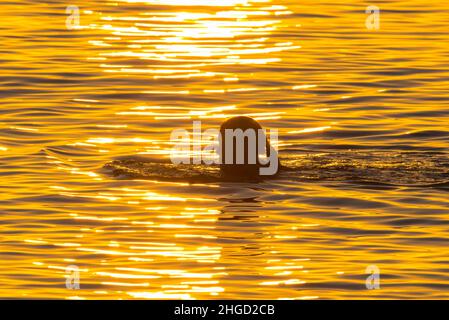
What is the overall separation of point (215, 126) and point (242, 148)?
11.6ft

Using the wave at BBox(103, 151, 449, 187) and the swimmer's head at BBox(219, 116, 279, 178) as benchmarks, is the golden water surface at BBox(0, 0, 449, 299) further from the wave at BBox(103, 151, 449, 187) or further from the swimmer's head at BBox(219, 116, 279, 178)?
the swimmer's head at BBox(219, 116, 279, 178)

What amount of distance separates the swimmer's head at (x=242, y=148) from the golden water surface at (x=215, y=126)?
37 centimetres

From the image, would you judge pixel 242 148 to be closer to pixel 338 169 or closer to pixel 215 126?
pixel 338 169

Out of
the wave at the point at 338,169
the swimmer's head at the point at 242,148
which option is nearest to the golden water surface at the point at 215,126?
the wave at the point at 338,169

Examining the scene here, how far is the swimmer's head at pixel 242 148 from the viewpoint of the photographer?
18641mm

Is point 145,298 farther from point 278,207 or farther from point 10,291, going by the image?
point 278,207

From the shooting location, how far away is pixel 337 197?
58.1ft

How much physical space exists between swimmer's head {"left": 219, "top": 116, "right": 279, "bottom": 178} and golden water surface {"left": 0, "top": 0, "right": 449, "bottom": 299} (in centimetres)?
37

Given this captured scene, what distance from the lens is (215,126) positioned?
22219 millimetres

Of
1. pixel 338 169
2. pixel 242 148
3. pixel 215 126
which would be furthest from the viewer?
pixel 215 126

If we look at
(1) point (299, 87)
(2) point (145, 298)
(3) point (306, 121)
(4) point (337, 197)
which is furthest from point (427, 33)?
(2) point (145, 298)

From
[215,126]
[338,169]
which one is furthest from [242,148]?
[215,126]

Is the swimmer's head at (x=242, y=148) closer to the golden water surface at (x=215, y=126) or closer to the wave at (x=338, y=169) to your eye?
the wave at (x=338, y=169)

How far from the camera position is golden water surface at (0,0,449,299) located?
Answer: 48.0 ft
